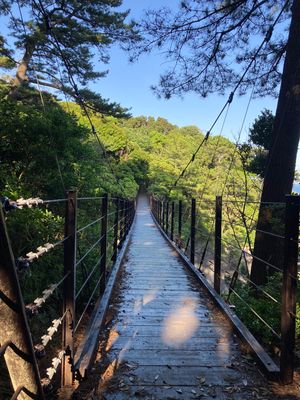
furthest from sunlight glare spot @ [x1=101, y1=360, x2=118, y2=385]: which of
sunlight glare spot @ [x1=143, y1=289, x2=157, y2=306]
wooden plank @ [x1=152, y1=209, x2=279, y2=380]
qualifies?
sunlight glare spot @ [x1=143, y1=289, x2=157, y2=306]

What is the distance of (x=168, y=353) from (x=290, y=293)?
1000 mm

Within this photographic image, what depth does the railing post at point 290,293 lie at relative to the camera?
7.29 ft

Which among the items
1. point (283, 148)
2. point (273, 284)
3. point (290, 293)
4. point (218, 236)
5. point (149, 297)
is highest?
point (283, 148)

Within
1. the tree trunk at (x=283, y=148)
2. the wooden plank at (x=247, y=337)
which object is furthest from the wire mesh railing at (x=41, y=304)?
the tree trunk at (x=283, y=148)

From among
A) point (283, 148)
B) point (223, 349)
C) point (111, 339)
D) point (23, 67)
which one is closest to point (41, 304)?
point (111, 339)

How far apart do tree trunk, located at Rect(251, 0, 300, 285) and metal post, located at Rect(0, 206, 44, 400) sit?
4.29 meters

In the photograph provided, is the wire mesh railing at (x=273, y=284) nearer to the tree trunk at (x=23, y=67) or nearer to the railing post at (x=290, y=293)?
the railing post at (x=290, y=293)

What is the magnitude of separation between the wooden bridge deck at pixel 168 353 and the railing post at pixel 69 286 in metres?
0.14

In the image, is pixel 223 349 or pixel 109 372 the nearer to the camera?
pixel 109 372

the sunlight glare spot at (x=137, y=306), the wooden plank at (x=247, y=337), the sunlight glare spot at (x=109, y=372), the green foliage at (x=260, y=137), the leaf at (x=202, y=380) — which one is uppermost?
the green foliage at (x=260, y=137)

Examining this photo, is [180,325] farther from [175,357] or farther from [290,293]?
[290,293]

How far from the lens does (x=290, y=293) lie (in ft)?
7.36

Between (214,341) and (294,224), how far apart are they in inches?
48.9

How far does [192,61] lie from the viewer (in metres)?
6.39
